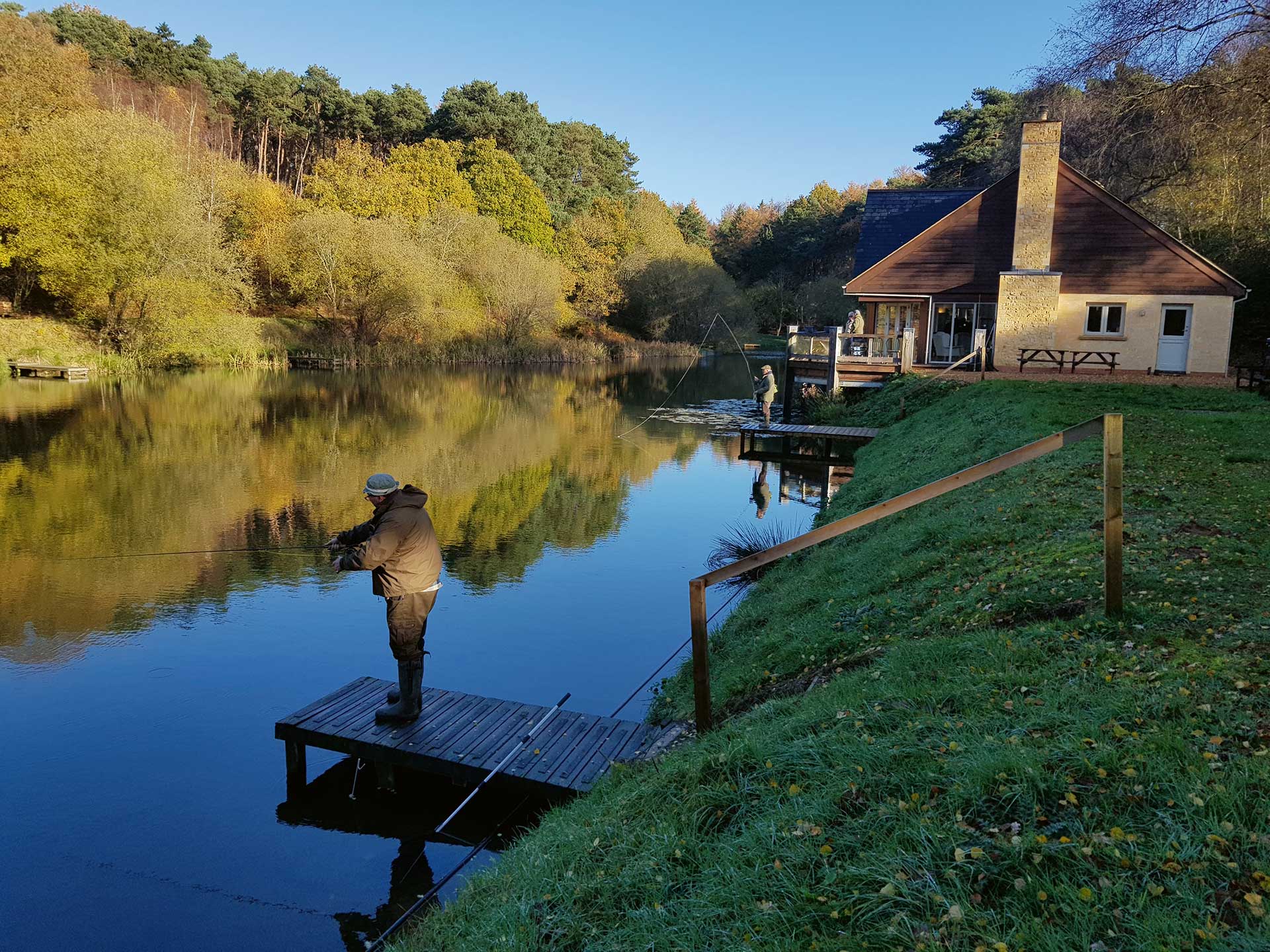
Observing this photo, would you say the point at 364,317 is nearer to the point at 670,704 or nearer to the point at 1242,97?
the point at 1242,97

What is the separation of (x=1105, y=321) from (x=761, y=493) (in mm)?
15864

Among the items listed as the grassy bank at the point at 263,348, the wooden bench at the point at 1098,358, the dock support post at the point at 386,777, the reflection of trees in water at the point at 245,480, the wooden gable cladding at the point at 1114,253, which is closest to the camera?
the dock support post at the point at 386,777

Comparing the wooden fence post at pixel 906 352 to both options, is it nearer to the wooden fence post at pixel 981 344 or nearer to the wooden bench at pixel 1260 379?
the wooden fence post at pixel 981 344

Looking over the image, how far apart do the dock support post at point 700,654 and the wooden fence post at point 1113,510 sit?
8.70 feet

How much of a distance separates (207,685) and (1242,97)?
2292 centimetres

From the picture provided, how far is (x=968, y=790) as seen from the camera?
161 inches

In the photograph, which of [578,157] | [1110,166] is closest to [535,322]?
[578,157]

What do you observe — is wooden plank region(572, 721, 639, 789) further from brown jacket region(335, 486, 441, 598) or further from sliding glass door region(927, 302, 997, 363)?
sliding glass door region(927, 302, 997, 363)

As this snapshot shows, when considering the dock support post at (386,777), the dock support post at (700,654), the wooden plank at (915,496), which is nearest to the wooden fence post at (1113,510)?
the wooden plank at (915,496)

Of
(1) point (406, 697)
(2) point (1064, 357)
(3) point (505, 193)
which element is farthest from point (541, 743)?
(3) point (505, 193)

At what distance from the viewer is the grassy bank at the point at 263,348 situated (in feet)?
132

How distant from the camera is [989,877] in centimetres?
358

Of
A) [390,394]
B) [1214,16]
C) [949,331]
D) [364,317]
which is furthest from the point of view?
[364,317]

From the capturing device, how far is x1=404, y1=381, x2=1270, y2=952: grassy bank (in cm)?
342
